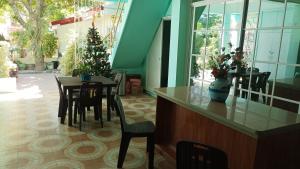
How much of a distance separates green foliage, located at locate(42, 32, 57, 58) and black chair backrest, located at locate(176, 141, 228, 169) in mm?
11068

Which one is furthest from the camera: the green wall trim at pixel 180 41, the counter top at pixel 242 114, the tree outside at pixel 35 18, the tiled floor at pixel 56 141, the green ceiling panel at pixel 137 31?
the tree outside at pixel 35 18

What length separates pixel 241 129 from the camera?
1862 millimetres

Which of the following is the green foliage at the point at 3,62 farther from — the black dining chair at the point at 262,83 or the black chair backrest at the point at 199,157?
the black chair backrest at the point at 199,157

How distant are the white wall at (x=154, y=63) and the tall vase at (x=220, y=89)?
3778 mm

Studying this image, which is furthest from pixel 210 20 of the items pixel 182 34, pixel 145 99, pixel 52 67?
pixel 52 67

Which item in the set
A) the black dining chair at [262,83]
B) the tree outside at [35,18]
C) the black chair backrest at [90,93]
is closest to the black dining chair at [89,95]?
the black chair backrest at [90,93]

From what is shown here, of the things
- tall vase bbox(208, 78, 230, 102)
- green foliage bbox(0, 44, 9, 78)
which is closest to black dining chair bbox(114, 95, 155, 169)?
tall vase bbox(208, 78, 230, 102)

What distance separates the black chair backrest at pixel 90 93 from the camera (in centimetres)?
403

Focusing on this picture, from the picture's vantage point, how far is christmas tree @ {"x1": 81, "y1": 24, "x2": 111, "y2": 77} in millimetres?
6070

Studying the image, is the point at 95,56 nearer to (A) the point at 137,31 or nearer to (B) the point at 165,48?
(A) the point at 137,31

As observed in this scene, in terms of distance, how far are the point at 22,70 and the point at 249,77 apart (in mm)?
10388

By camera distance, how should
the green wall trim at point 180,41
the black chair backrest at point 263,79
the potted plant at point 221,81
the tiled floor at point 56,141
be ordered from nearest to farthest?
1. the potted plant at point 221,81
2. the tiled floor at point 56,141
3. the black chair backrest at point 263,79
4. the green wall trim at point 180,41

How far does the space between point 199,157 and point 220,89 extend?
100 cm

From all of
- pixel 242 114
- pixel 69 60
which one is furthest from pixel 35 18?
pixel 242 114
